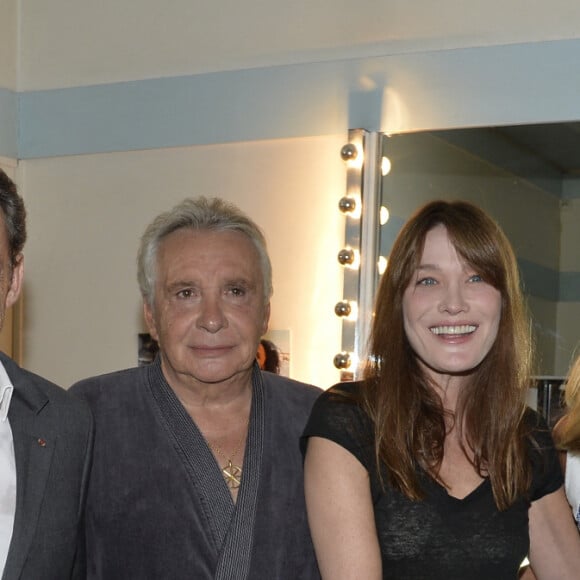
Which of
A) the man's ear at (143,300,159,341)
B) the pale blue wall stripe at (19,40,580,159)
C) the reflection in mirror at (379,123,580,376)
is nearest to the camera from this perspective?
the man's ear at (143,300,159,341)

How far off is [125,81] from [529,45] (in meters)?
1.56

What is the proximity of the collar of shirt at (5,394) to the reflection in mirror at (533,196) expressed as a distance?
6.32ft

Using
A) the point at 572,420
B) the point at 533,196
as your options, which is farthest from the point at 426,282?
the point at 533,196

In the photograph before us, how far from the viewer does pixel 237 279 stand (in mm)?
2180

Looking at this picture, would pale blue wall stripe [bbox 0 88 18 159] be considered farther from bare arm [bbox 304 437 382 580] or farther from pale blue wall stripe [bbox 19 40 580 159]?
bare arm [bbox 304 437 382 580]

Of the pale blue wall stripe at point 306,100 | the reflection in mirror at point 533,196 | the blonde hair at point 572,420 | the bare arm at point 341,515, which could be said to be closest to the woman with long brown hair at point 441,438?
the bare arm at point 341,515

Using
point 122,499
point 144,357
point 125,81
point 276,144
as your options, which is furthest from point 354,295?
point 122,499

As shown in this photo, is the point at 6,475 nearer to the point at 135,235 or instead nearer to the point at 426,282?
the point at 426,282

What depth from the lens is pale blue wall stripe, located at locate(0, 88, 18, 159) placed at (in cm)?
430

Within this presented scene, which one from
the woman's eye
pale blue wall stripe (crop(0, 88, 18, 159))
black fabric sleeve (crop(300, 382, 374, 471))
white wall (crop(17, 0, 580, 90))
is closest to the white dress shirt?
black fabric sleeve (crop(300, 382, 374, 471))

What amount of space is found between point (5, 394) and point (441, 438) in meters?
0.77

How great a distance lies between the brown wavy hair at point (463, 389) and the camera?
1.91m

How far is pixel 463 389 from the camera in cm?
203

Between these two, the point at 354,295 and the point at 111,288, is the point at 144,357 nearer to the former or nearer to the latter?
the point at 111,288
